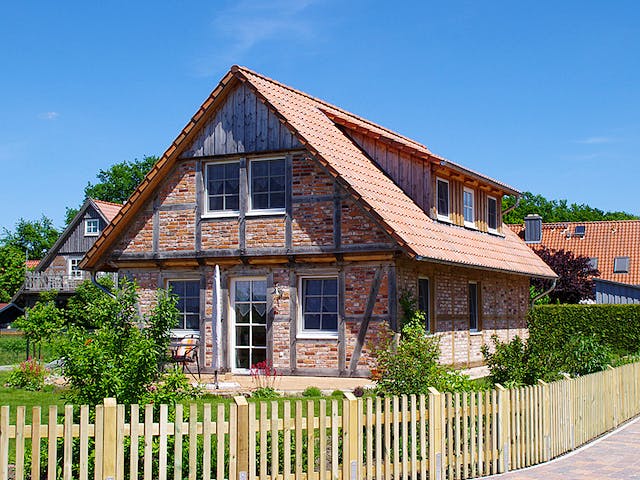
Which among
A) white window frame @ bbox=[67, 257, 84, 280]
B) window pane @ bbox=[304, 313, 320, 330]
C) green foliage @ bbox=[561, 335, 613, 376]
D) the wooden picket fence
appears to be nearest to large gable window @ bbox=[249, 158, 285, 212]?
window pane @ bbox=[304, 313, 320, 330]

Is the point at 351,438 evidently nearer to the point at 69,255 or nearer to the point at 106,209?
the point at 106,209

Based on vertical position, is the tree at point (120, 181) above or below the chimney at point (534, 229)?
above

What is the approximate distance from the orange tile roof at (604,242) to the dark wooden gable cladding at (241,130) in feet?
88.5

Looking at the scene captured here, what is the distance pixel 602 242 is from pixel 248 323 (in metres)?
32.3

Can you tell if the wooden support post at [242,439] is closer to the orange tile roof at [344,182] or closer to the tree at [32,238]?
the orange tile roof at [344,182]

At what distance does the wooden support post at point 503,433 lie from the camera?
986 centimetres

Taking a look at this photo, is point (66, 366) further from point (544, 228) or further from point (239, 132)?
point (544, 228)

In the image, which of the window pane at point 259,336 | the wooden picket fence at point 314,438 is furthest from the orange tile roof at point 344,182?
the wooden picket fence at point 314,438

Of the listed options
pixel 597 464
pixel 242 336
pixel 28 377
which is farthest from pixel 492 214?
pixel 597 464

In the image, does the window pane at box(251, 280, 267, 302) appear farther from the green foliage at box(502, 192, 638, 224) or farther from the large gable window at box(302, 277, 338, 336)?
the green foliage at box(502, 192, 638, 224)

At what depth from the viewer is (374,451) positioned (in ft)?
28.2

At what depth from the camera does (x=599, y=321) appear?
31.5 meters

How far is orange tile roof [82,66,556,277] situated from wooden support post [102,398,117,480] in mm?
11172

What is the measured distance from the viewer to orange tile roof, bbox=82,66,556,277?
1847 cm
